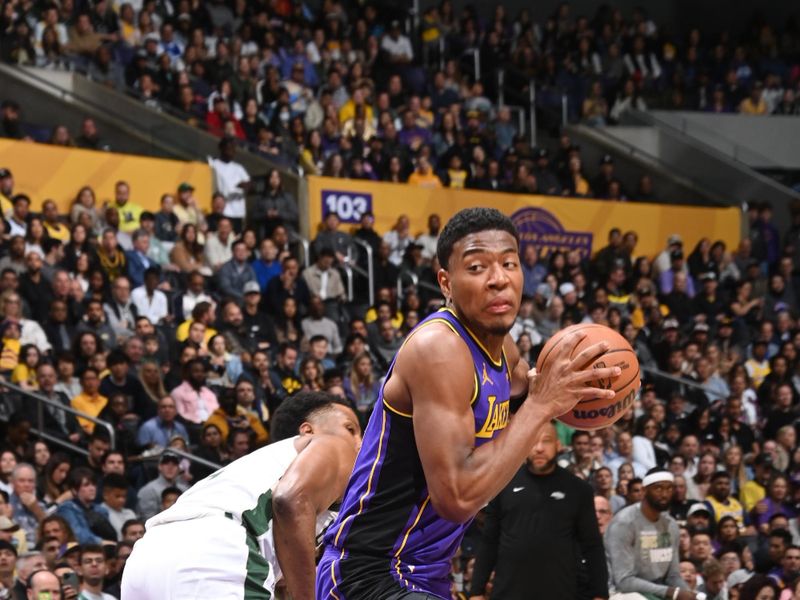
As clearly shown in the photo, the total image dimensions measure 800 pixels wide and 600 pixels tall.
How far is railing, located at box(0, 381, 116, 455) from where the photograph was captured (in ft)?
36.0

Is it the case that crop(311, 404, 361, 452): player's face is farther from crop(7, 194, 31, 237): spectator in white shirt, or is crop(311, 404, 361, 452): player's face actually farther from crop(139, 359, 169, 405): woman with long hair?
crop(7, 194, 31, 237): spectator in white shirt

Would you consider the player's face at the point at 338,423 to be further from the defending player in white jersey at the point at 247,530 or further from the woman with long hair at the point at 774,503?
the woman with long hair at the point at 774,503

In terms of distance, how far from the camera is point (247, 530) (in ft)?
14.9

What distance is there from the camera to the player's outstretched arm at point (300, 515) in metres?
4.46

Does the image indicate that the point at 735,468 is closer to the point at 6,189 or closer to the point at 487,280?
the point at 6,189

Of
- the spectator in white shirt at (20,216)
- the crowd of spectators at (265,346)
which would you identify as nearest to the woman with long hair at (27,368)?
the crowd of spectators at (265,346)

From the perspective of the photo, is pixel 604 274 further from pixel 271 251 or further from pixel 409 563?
pixel 409 563

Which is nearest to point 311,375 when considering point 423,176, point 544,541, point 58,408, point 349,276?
point 58,408

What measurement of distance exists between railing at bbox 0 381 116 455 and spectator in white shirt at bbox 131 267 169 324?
2300mm

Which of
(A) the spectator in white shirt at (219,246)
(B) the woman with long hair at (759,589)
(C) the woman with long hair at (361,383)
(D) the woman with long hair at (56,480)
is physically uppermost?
(A) the spectator in white shirt at (219,246)

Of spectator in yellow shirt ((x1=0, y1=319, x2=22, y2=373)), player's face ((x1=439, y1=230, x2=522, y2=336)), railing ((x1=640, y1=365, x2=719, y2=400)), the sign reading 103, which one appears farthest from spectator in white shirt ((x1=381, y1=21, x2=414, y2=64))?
player's face ((x1=439, y1=230, x2=522, y2=336))

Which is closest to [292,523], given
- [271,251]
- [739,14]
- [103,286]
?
[103,286]

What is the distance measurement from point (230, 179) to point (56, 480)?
721 cm

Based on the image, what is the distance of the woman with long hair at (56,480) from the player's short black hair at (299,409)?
222 inches
